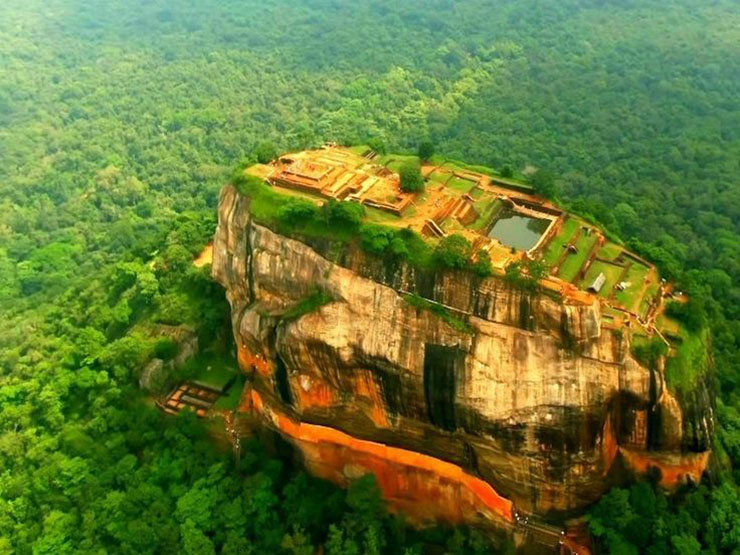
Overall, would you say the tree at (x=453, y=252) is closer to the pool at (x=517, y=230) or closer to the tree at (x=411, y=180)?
the pool at (x=517, y=230)

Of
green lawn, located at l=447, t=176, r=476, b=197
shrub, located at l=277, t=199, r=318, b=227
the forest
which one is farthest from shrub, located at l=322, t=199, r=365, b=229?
the forest

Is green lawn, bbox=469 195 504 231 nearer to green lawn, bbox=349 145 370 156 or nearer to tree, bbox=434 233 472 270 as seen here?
tree, bbox=434 233 472 270

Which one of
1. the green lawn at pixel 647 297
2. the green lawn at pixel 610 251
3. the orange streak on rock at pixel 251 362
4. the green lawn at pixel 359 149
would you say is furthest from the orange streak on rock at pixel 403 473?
the green lawn at pixel 359 149

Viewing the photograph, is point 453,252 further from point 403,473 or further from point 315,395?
point 403,473

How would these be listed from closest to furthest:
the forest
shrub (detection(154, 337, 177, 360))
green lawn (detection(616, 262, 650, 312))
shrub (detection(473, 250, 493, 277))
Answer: shrub (detection(473, 250, 493, 277))
green lawn (detection(616, 262, 650, 312))
the forest
shrub (detection(154, 337, 177, 360))

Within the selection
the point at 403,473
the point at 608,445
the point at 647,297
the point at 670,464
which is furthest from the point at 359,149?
the point at 670,464

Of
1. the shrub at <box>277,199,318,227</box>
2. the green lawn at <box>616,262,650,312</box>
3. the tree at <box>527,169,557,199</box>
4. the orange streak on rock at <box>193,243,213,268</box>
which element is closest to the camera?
the green lawn at <box>616,262,650,312</box>

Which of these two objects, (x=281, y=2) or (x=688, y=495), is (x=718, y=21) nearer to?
(x=281, y=2)
